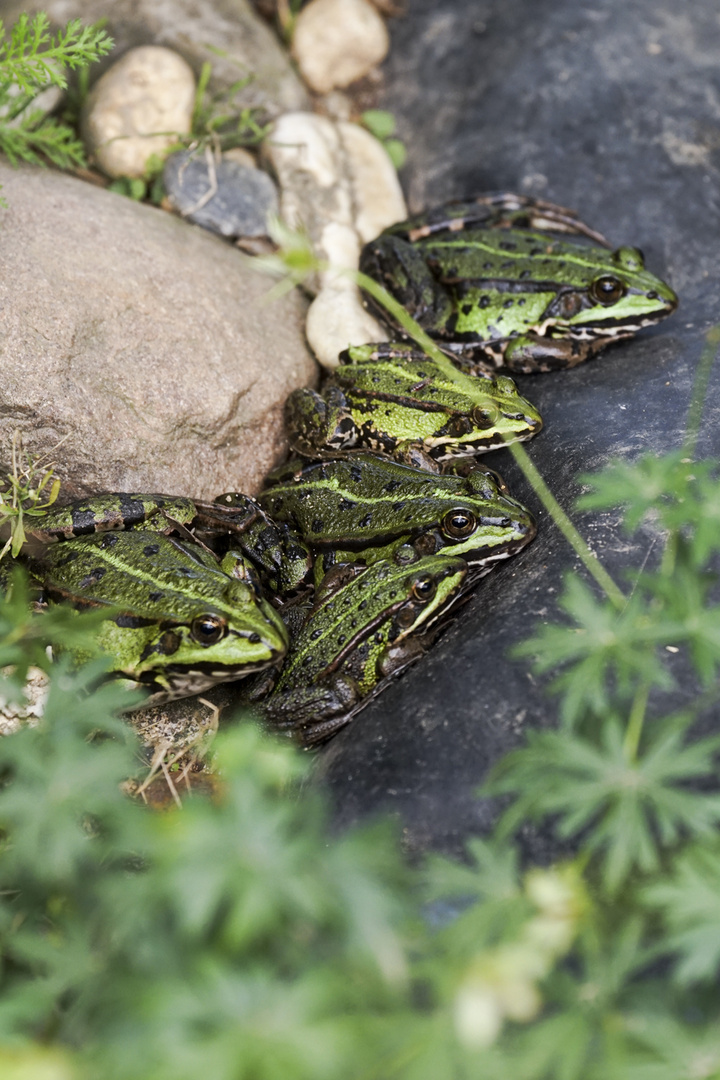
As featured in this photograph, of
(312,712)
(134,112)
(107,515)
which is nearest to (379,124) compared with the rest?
(134,112)

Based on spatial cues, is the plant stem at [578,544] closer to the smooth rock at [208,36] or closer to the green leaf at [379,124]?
the green leaf at [379,124]

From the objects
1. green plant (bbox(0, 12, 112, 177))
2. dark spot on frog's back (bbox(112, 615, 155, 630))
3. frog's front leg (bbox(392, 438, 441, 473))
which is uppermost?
green plant (bbox(0, 12, 112, 177))

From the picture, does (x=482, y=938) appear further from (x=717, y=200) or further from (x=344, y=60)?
(x=344, y=60)

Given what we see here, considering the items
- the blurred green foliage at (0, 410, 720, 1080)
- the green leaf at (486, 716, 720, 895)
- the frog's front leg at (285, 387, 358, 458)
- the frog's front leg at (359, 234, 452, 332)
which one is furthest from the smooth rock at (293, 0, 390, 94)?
the green leaf at (486, 716, 720, 895)

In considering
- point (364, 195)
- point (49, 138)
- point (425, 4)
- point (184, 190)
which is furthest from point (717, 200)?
point (49, 138)

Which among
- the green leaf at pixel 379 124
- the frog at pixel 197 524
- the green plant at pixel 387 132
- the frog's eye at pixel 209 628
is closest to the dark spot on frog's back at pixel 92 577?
the frog at pixel 197 524

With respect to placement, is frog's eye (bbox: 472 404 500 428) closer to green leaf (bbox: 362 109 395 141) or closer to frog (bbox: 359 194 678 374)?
frog (bbox: 359 194 678 374)
